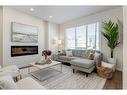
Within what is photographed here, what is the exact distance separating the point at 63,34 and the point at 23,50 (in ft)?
9.31

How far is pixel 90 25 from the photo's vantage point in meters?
4.60

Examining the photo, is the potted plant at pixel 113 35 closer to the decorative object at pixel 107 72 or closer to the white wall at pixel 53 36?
the decorative object at pixel 107 72

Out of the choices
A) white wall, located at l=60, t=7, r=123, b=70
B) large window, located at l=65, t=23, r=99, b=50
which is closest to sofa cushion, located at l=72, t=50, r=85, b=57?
large window, located at l=65, t=23, r=99, b=50

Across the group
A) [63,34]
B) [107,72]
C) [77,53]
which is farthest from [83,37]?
[107,72]

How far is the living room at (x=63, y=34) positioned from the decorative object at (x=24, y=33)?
0.13 ft

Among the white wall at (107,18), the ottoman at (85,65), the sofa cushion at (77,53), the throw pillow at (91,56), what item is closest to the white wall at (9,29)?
the sofa cushion at (77,53)

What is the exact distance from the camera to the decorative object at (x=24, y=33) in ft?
12.1

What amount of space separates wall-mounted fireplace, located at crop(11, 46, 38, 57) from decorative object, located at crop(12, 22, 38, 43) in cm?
31

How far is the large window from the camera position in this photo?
441 centimetres

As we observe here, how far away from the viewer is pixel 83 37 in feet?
16.3

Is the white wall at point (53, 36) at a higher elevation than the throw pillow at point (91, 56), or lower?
higher

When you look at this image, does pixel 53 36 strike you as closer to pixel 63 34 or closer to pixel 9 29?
pixel 63 34

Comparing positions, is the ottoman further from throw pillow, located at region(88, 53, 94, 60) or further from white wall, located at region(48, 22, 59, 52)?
white wall, located at region(48, 22, 59, 52)
